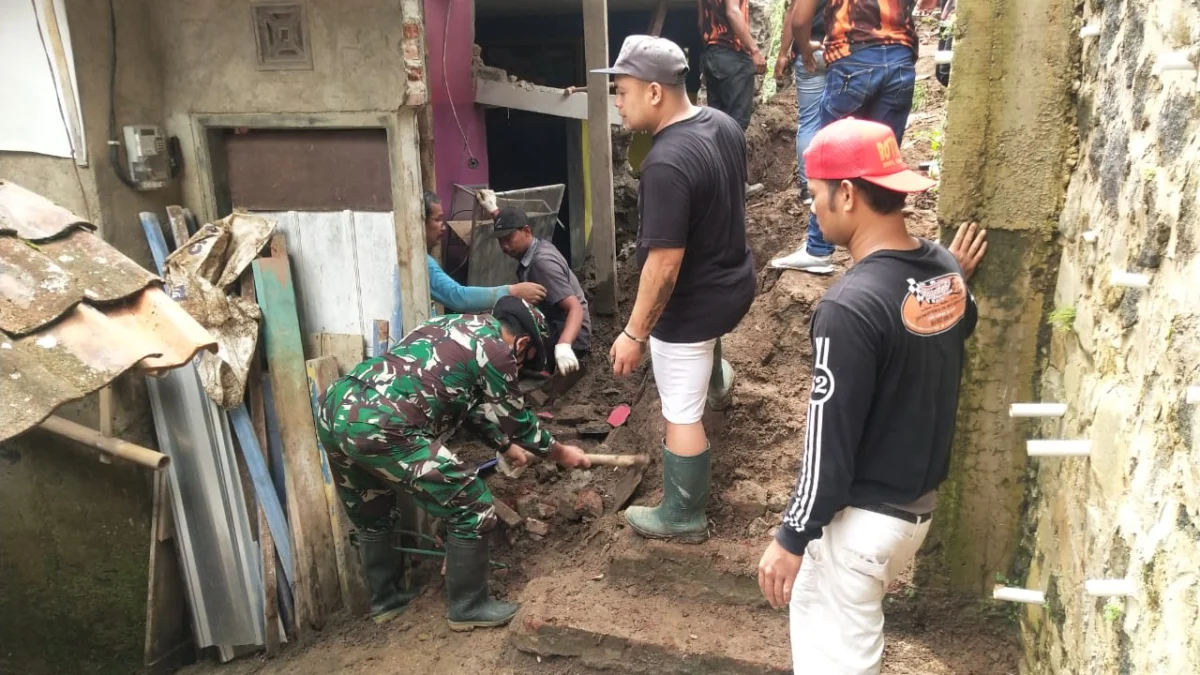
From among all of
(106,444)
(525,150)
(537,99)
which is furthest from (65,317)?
(525,150)

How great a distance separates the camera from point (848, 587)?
241 cm

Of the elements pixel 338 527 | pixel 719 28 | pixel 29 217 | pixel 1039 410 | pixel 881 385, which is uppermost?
pixel 719 28

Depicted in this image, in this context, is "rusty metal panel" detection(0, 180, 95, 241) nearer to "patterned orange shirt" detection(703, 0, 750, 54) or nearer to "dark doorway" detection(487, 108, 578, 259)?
"patterned orange shirt" detection(703, 0, 750, 54)

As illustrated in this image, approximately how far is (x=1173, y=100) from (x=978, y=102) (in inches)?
40.8

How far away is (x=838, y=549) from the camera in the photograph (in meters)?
2.42

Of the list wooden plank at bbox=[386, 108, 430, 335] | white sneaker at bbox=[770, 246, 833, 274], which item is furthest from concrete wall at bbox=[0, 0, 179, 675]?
white sneaker at bbox=[770, 246, 833, 274]

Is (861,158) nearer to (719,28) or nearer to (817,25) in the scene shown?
(719,28)

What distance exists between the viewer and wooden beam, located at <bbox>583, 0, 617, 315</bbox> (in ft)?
22.3

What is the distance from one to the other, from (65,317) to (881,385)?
338 centimetres

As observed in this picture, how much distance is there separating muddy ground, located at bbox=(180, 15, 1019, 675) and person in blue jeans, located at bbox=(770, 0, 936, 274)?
94cm

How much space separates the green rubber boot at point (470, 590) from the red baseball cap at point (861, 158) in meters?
2.92

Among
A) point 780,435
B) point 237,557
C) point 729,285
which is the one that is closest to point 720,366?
point 780,435

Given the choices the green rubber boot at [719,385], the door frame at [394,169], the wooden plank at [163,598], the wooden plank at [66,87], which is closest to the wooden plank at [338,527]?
the door frame at [394,169]

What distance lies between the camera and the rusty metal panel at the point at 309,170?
4.99 m
